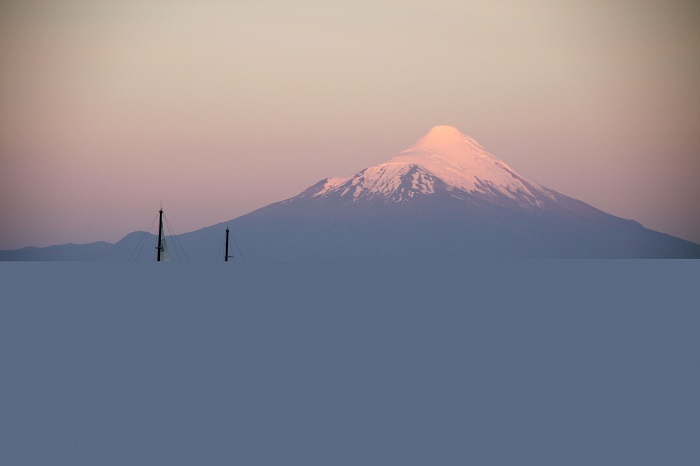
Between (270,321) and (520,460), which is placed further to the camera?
(270,321)

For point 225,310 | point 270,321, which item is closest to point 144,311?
point 225,310

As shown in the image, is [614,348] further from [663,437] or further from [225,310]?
[225,310]

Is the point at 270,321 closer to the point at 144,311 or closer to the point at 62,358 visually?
the point at 144,311

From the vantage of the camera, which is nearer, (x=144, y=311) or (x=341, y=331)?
(x=341, y=331)

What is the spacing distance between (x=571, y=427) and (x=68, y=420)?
1719 centimetres

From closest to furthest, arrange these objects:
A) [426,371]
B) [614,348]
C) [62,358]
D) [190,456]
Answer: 1. [190,456]
2. [426,371]
3. [62,358]
4. [614,348]

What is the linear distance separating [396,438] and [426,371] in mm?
17101

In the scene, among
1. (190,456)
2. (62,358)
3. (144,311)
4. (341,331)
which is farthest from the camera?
(144,311)

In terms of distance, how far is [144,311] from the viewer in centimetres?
10844

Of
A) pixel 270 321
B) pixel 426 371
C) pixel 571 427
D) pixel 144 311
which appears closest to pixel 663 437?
pixel 571 427

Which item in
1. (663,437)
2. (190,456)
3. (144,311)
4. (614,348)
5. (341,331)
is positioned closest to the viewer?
(190,456)

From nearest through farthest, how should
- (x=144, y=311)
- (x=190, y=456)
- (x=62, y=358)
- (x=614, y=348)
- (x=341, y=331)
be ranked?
(x=190, y=456) → (x=62, y=358) → (x=614, y=348) → (x=341, y=331) → (x=144, y=311)

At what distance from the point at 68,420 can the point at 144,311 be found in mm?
69856

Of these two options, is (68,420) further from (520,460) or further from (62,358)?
(62,358)
